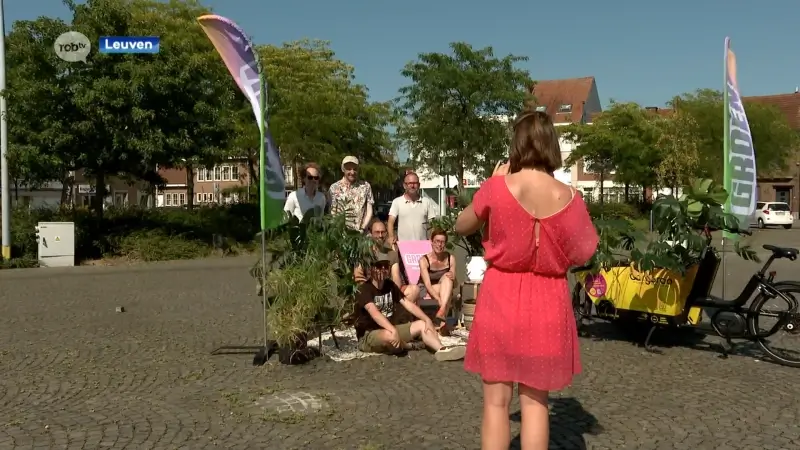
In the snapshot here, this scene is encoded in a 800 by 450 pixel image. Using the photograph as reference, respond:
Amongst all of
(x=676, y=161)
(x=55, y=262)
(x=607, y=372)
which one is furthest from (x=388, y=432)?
(x=676, y=161)

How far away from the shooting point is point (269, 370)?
6137 mm

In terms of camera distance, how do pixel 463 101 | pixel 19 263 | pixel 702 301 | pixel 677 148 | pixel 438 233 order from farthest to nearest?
pixel 677 148 < pixel 463 101 < pixel 19 263 < pixel 438 233 < pixel 702 301

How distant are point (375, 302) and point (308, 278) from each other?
85 centimetres

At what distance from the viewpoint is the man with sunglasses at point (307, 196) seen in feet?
23.7

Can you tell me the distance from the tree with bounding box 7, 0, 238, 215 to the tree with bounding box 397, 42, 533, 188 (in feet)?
41.5

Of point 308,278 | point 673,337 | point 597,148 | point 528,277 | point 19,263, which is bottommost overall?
point 673,337

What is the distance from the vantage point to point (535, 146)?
126 inches

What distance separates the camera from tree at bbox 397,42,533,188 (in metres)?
29.8

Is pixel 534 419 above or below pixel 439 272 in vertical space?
below

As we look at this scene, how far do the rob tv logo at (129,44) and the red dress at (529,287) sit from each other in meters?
16.0

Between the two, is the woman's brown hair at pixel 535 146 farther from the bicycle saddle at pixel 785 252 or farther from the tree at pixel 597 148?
the tree at pixel 597 148

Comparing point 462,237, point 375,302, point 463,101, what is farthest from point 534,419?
point 463,101

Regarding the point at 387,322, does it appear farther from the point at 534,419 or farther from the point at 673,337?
the point at 534,419

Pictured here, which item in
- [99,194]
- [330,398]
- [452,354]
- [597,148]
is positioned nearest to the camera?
[330,398]
